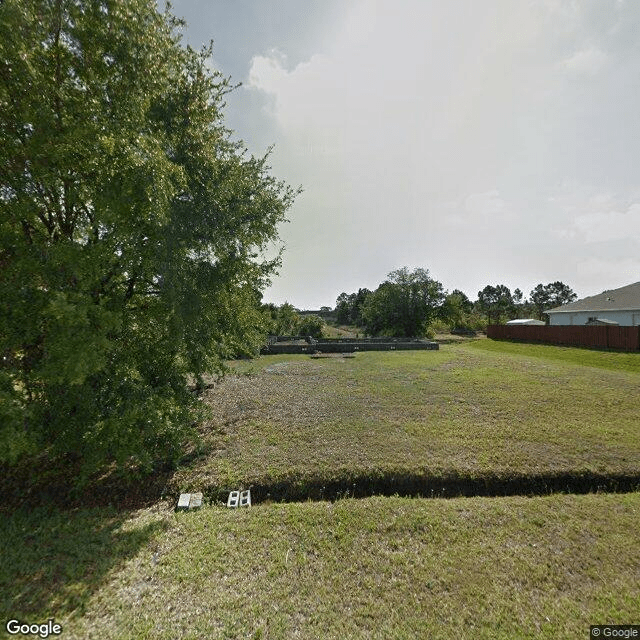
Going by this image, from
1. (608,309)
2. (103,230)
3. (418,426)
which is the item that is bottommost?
(418,426)

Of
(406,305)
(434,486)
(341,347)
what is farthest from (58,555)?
(406,305)

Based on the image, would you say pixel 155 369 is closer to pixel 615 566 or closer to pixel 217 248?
pixel 217 248

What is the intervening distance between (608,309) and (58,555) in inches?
1591

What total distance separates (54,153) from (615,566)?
8.90 m

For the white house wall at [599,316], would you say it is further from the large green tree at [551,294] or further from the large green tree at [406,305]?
the large green tree at [551,294]

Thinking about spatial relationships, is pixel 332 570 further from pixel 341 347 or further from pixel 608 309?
pixel 608 309

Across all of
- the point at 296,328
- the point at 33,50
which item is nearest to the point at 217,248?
the point at 33,50

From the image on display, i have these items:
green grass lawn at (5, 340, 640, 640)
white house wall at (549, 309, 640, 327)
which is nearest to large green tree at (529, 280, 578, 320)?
white house wall at (549, 309, 640, 327)

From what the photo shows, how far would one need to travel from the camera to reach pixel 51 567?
11.7 feet

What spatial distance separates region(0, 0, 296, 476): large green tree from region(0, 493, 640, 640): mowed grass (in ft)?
4.59

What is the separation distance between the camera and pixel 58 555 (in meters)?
3.79

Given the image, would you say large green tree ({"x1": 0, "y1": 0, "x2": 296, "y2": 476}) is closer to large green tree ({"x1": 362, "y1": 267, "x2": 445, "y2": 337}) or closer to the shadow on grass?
the shadow on grass

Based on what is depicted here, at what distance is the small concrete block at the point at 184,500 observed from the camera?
16.0 feet

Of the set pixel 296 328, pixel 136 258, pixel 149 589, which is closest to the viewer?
pixel 149 589
